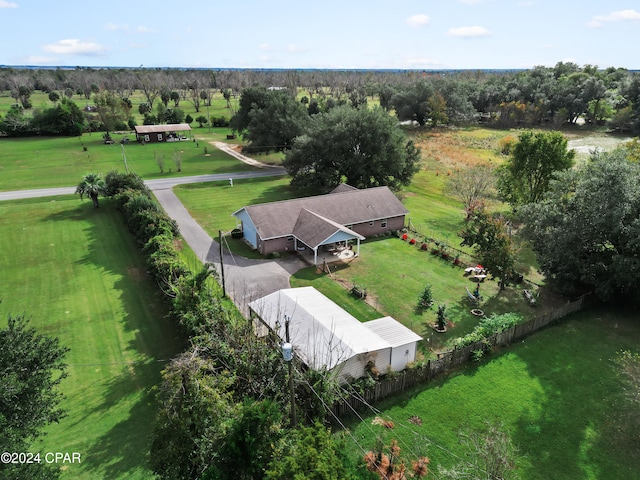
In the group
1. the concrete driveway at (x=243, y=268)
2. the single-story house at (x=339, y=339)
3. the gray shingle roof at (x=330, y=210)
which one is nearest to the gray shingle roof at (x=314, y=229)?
the gray shingle roof at (x=330, y=210)

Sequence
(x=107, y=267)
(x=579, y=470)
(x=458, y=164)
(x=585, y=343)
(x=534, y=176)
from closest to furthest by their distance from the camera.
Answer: (x=579, y=470) → (x=585, y=343) → (x=107, y=267) → (x=534, y=176) → (x=458, y=164)

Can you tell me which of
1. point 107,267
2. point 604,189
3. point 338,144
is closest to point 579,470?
point 604,189

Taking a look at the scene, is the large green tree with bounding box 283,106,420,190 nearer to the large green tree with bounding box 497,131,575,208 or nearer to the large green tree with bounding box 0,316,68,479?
the large green tree with bounding box 497,131,575,208

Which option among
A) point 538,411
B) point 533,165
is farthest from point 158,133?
point 538,411

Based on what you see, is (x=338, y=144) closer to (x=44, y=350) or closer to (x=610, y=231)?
(x=610, y=231)

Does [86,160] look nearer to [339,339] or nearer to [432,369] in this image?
[339,339]

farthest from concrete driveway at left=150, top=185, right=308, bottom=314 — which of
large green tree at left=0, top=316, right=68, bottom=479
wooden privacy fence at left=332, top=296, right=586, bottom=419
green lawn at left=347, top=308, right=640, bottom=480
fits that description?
large green tree at left=0, top=316, right=68, bottom=479
